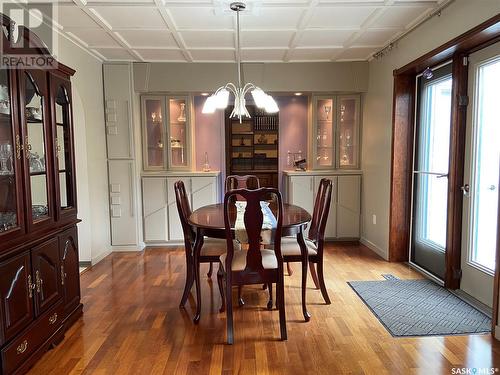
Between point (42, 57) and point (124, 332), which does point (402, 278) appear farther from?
point (42, 57)

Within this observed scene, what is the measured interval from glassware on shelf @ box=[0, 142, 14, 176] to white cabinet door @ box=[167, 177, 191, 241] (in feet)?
9.19

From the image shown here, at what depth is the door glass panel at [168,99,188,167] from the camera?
4.89m

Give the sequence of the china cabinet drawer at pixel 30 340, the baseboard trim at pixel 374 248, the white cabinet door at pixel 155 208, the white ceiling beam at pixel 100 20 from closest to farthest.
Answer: the china cabinet drawer at pixel 30 340, the white ceiling beam at pixel 100 20, the baseboard trim at pixel 374 248, the white cabinet door at pixel 155 208

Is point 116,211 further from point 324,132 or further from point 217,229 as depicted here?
point 324,132

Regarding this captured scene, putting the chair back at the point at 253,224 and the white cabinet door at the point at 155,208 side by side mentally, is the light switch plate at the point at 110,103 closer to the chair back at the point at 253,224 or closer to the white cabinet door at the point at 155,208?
the white cabinet door at the point at 155,208

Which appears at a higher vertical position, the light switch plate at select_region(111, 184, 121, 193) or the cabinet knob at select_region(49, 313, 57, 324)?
the light switch plate at select_region(111, 184, 121, 193)

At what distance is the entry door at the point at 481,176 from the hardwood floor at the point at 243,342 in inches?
27.1

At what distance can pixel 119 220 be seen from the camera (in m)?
4.70

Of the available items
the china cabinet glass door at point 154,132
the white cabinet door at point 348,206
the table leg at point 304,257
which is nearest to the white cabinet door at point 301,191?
the white cabinet door at point 348,206

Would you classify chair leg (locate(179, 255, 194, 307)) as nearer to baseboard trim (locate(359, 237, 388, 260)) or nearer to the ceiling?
the ceiling

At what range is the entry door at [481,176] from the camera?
9.00ft

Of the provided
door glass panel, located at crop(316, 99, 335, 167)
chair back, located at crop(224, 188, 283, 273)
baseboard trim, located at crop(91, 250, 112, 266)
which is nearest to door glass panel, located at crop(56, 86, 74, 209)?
chair back, located at crop(224, 188, 283, 273)

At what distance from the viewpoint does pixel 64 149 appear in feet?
8.68

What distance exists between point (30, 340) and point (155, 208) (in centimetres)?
283
